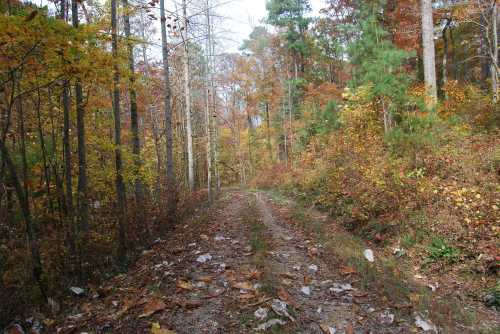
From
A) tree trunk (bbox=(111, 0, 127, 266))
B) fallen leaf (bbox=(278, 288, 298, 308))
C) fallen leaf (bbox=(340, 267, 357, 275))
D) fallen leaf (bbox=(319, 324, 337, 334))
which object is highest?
tree trunk (bbox=(111, 0, 127, 266))

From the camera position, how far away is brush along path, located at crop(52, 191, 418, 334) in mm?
3477

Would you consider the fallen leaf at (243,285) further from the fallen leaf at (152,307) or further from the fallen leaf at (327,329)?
the fallen leaf at (327,329)

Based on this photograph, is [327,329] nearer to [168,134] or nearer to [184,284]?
[184,284]

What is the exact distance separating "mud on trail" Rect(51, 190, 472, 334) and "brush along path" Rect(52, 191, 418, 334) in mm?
12

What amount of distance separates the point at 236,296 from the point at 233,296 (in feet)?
0.14

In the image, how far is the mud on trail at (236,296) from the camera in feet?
11.4

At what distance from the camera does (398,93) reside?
8.88m

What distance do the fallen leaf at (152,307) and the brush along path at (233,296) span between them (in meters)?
0.01

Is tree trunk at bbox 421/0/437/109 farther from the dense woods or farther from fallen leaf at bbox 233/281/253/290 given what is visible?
fallen leaf at bbox 233/281/253/290

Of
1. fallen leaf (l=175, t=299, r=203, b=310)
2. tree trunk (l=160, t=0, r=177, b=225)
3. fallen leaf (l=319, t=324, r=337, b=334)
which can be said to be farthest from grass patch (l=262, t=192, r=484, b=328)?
tree trunk (l=160, t=0, r=177, b=225)

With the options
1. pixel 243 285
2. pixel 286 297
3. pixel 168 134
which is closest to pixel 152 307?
pixel 243 285

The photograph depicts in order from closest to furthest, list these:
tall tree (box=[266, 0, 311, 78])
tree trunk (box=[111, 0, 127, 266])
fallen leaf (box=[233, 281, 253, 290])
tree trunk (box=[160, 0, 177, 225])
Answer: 1. fallen leaf (box=[233, 281, 253, 290])
2. tree trunk (box=[111, 0, 127, 266])
3. tree trunk (box=[160, 0, 177, 225])
4. tall tree (box=[266, 0, 311, 78])

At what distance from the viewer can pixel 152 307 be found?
385cm

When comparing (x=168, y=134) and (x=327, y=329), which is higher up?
(x=168, y=134)
